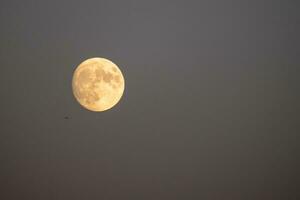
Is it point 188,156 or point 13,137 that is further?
point 188,156

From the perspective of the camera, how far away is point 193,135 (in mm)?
6047

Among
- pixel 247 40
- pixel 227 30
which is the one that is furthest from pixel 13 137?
pixel 247 40

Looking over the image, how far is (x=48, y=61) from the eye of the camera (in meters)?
5.80

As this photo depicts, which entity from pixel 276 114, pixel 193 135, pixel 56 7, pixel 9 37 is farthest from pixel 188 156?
pixel 9 37

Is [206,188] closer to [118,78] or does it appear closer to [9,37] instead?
[118,78]

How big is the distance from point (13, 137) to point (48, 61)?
2132mm

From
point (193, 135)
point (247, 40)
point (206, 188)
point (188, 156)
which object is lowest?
point (206, 188)

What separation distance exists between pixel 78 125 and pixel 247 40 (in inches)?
197

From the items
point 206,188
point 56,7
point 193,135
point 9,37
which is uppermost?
point 56,7

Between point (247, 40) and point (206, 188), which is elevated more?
point (247, 40)

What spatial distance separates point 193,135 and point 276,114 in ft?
7.29

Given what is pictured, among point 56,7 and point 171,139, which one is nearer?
point 56,7

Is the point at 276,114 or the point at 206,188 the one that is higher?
Answer: the point at 276,114

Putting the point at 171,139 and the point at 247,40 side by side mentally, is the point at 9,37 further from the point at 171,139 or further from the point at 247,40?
the point at 247,40
